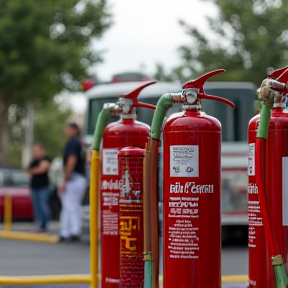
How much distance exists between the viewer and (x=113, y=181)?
520 centimetres

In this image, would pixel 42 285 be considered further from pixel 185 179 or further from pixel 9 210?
pixel 9 210

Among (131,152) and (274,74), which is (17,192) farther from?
(274,74)

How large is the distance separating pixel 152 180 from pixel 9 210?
1555cm

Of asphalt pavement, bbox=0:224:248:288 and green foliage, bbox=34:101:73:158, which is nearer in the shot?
asphalt pavement, bbox=0:224:248:288

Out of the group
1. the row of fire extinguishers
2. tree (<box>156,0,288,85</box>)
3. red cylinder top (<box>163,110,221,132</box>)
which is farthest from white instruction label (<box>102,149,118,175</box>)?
tree (<box>156,0,288,85</box>)

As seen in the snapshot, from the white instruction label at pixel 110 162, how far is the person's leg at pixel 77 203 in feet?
26.6

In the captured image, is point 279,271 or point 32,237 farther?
point 32,237

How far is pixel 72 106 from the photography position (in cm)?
7875

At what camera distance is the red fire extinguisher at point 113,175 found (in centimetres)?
520

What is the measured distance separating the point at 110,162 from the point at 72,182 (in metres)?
8.20

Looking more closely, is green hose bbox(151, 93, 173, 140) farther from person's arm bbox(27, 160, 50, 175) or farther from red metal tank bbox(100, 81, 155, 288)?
person's arm bbox(27, 160, 50, 175)

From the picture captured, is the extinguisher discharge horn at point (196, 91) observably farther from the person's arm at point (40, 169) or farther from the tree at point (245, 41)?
the tree at point (245, 41)

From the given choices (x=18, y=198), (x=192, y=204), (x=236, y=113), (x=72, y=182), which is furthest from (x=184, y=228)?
(x=18, y=198)

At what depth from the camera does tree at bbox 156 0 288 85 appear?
26.2 meters
